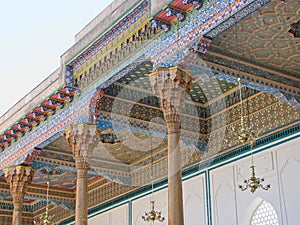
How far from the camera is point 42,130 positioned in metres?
13.5

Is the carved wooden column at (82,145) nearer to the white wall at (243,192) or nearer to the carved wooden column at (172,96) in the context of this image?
the carved wooden column at (172,96)

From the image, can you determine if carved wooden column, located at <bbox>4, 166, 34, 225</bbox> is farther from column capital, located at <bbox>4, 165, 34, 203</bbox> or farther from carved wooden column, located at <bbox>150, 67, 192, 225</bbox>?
carved wooden column, located at <bbox>150, 67, 192, 225</bbox>

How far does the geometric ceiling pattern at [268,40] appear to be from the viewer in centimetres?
923

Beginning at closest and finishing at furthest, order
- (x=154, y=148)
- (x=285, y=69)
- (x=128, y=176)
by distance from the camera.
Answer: (x=285, y=69)
(x=154, y=148)
(x=128, y=176)

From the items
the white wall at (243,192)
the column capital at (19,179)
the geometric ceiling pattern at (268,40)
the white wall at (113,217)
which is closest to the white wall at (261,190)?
the white wall at (243,192)

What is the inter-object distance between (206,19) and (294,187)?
4.16 metres

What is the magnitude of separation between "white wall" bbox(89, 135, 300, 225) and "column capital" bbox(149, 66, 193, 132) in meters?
3.19

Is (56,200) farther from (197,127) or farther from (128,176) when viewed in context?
(197,127)

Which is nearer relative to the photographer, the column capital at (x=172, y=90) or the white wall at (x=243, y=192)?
the column capital at (x=172, y=90)

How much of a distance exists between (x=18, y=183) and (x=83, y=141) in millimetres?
3501

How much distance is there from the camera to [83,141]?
11.7 meters

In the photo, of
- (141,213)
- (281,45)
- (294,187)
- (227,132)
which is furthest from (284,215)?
(141,213)

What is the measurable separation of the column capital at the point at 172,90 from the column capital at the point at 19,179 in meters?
6.05

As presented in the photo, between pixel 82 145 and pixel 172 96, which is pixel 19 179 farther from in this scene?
pixel 172 96
